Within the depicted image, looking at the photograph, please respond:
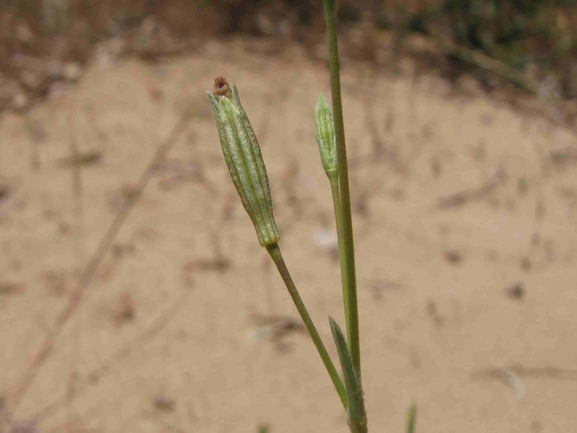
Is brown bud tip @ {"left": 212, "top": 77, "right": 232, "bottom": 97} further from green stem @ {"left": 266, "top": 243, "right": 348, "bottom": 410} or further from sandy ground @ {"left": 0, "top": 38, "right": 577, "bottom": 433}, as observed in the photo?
sandy ground @ {"left": 0, "top": 38, "right": 577, "bottom": 433}

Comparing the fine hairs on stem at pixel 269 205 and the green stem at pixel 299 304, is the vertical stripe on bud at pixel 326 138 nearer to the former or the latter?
the fine hairs on stem at pixel 269 205

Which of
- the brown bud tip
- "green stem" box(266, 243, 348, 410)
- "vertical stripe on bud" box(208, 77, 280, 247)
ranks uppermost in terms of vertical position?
the brown bud tip

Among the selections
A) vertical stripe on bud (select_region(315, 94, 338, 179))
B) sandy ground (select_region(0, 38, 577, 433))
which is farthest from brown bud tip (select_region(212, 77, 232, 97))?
sandy ground (select_region(0, 38, 577, 433))

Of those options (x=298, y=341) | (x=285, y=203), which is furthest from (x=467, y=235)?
(x=298, y=341)

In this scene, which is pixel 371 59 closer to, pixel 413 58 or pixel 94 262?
pixel 413 58

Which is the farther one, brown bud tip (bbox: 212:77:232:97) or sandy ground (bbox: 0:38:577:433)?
sandy ground (bbox: 0:38:577:433)

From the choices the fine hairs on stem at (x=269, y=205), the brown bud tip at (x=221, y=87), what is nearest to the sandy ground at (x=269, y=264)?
the fine hairs on stem at (x=269, y=205)

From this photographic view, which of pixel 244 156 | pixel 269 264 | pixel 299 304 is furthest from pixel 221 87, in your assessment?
pixel 269 264
